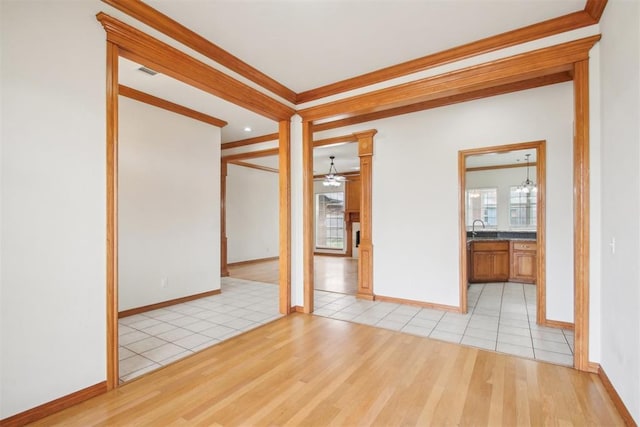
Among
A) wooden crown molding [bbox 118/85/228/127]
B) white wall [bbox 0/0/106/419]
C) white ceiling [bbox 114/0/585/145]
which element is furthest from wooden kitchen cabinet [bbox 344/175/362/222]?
white wall [bbox 0/0/106/419]

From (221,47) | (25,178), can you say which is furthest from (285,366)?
(221,47)

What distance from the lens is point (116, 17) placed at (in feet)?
7.47

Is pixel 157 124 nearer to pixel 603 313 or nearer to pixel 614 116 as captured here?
pixel 614 116

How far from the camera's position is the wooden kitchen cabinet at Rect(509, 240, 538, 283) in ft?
19.3

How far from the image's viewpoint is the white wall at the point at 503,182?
28.2 feet

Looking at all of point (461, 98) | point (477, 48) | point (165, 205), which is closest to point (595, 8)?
point (477, 48)

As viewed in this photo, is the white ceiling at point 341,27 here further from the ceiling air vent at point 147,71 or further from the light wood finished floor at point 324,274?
the light wood finished floor at point 324,274

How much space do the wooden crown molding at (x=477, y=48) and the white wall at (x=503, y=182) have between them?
22.7 feet

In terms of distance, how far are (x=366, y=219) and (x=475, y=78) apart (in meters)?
2.53

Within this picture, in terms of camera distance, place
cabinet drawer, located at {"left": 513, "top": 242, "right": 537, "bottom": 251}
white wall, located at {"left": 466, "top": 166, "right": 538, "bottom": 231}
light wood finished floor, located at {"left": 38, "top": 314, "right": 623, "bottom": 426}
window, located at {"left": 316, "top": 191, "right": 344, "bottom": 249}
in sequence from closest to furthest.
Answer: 1. light wood finished floor, located at {"left": 38, "top": 314, "right": 623, "bottom": 426}
2. cabinet drawer, located at {"left": 513, "top": 242, "right": 537, "bottom": 251}
3. white wall, located at {"left": 466, "top": 166, "right": 538, "bottom": 231}
4. window, located at {"left": 316, "top": 191, "right": 344, "bottom": 249}

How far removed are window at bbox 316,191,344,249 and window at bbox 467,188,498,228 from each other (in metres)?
4.15

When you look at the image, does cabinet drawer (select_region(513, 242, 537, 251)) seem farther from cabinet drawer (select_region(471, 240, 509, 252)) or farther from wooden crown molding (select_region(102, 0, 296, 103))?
wooden crown molding (select_region(102, 0, 296, 103))

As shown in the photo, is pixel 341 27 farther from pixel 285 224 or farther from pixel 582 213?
pixel 582 213

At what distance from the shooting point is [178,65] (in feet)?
9.01
